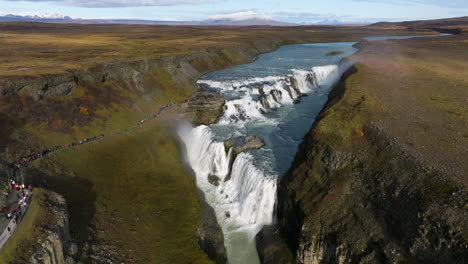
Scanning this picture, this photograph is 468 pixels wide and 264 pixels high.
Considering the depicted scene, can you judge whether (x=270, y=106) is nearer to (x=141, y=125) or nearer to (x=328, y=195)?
(x=141, y=125)

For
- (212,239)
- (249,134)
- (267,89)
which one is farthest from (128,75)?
(212,239)

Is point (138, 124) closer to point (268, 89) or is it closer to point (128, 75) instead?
point (128, 75)

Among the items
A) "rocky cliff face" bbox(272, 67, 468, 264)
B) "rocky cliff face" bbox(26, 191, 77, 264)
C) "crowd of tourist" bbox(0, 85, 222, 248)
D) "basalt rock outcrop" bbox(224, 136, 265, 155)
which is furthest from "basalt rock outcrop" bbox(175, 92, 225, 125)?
"rocky cliff face" bbox(26, 191, 77, 264)

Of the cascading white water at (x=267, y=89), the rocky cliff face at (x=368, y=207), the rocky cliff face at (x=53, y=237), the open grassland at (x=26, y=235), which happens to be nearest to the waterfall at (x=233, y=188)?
the rocky cliff face at (x=368, y=207)

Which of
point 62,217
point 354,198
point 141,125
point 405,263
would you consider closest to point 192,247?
point 62,217

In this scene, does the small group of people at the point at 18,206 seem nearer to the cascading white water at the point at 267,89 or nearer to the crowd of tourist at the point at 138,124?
the crowd of tourist at the point at 138,124

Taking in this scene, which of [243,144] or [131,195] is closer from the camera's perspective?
[131,195]
